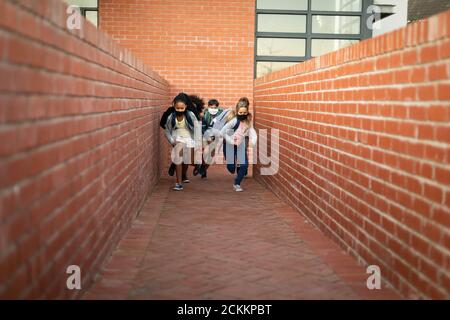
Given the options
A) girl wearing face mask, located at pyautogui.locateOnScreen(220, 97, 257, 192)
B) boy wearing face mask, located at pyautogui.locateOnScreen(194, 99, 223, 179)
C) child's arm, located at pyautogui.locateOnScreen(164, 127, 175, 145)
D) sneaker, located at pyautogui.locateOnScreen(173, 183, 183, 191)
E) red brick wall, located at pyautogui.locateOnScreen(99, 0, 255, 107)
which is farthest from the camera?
red brick wall, located at pyautogui.locateOnScreen(99, 0, 255, 107)

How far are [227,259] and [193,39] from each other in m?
9.21

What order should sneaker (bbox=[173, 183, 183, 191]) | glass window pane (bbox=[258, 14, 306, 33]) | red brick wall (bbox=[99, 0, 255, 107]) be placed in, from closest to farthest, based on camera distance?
sneaker (bbox=[173, 183, 183, 191]), red brick wall (bbox=[99, 0, 255, 107]), glass window pane (bbox=[258, 14, 306, 33])

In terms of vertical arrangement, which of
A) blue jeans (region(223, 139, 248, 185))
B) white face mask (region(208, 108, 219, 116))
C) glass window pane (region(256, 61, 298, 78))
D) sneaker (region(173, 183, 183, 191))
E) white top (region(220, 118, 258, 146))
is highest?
glass window pane (region(256, 61, 298, 78))

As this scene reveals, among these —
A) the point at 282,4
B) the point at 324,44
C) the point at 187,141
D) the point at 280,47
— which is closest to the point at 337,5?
the point at 324,44

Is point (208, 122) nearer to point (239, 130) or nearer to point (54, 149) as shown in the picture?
point (239, 130)

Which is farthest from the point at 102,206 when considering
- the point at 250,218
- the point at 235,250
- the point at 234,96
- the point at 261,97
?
the point at 234,96

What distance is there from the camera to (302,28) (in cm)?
1427

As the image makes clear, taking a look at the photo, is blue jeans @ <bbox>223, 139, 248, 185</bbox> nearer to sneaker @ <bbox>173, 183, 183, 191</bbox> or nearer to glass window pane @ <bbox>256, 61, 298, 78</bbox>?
sneaker @ <bbox>173, 183, 183, 191</bbox>

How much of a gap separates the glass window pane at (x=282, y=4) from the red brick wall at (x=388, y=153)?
6.60 m

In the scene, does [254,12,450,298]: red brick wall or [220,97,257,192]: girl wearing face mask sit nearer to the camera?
[254,12,450,298]: red brick wall

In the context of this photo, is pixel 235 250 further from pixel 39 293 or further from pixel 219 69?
pixel 219 69

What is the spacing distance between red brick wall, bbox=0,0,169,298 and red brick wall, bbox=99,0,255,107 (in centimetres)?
804

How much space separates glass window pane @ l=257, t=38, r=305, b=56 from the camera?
1431cm

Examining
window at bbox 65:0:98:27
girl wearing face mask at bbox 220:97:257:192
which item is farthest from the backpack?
window at bbox 65:0:98:27
